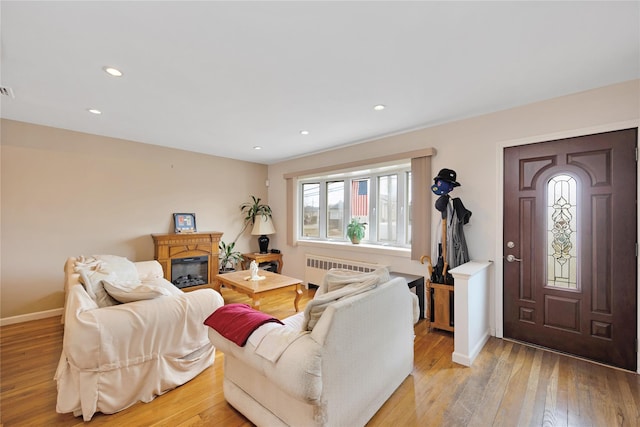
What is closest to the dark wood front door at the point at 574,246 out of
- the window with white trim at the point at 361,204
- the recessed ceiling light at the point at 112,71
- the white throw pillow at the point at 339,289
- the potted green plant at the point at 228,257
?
the window with white trim at the point at 361,204

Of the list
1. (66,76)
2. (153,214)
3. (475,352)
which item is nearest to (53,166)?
(153,214)

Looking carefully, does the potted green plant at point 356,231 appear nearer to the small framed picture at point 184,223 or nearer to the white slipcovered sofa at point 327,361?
the white slipcovered sofa at point 327,361

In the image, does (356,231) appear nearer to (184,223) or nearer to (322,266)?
(322,266)

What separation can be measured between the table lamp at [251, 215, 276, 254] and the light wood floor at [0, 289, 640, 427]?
107 inches

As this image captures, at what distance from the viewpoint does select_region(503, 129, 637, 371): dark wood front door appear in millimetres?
2184

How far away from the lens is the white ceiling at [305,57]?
145cm

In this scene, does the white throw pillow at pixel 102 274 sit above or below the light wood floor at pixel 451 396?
above

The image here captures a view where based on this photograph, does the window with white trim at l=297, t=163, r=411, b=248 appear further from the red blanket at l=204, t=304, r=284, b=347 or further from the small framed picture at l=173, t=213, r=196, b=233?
the red blanket at l=204, t=304, r=284, b=347

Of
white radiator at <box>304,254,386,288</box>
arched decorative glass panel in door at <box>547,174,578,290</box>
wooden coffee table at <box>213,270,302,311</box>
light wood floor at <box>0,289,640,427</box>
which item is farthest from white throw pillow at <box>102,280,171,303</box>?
arched decorative glass panel in door at <box>547,174,578,290</box>

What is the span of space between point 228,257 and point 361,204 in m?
2.56

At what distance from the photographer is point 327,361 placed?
4.47 ft

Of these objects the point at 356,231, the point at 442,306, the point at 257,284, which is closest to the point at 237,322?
the point at 257,284

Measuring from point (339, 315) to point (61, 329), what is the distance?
3.53m

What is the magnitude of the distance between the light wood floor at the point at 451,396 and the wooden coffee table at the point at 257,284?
733 mm
